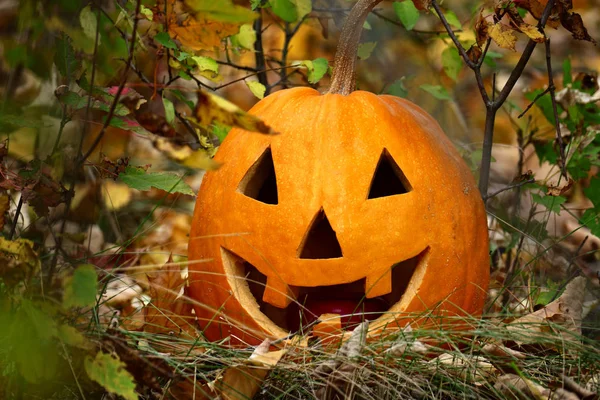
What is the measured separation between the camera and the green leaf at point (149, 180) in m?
1.86

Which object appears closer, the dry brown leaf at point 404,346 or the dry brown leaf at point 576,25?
the dry brown leaf at point 404,346

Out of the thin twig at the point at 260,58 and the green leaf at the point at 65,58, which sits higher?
the green leaf at the point at 65,58

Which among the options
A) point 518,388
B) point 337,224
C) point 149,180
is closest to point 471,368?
point 518,388

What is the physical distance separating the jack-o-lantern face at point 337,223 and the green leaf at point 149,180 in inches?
5.8

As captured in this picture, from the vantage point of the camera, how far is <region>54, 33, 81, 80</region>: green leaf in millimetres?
1730

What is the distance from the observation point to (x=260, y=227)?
1.93 meters

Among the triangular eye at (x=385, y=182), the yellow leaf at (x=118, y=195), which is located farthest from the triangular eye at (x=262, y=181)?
the yellow leaf at (x=118, y=195)

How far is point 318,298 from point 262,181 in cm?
35

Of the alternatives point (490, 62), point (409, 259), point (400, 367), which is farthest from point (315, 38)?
point (400, 367)

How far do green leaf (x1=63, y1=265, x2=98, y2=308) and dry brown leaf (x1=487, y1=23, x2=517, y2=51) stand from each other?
1.19m

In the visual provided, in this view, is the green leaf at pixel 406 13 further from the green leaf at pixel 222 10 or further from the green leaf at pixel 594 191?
the green leaf at pixel 222 10

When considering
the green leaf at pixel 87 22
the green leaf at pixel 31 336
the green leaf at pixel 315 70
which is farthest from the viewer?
the green leaf at pixel 315 70

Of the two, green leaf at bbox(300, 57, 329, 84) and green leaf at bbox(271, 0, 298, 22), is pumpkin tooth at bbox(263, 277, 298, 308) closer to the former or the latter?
green leaf at bbox(300, 57, 329, 84)

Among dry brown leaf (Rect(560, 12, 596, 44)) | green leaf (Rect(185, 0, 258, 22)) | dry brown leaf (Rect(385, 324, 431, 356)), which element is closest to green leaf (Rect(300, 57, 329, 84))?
dry brown leaf (Rect(560, 12, 596, 44))
